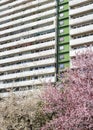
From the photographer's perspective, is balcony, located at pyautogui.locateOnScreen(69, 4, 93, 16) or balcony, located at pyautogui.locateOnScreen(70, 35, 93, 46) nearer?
balcony, located at pyautogui.locateOnScreen(70, 35, 93, 46)

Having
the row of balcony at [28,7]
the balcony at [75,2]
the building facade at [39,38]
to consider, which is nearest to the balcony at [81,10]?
the building facade at [39,38]

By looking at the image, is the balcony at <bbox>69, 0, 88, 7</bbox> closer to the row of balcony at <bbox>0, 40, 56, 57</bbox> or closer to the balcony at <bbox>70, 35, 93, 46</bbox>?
the balcony at <bbox>70, 35, 93, 46</bbox>

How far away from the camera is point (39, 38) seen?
67.5 metres

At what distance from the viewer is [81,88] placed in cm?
1739

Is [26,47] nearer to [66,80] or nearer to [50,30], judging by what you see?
[50,30]

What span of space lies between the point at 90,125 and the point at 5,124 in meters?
9.97

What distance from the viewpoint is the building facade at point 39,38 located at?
6112cm

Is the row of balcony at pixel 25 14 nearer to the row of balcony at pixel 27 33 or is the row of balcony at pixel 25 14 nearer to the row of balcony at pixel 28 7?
the row of balcony at pixel 28 7

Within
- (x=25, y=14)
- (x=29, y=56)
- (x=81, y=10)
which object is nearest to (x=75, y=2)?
(x=81, y=10)

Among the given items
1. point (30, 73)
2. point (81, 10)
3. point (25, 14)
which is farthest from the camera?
point (25, 14)

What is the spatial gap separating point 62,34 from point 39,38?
552 cm

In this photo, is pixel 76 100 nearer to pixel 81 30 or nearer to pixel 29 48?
pixel 81 30

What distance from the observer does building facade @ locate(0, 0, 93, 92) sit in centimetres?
6112

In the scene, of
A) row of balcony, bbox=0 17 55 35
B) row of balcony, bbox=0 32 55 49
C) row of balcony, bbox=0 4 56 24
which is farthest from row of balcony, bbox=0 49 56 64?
row of balcony, bbox=0 4 56 24
